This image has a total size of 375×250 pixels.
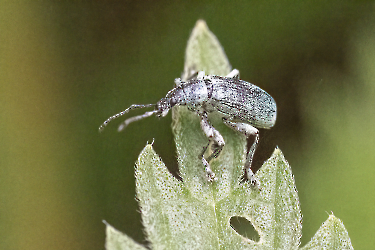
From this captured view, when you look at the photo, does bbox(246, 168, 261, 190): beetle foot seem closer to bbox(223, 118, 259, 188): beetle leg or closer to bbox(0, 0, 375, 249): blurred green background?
bbox(223, 118, 259, 188): beetle leg

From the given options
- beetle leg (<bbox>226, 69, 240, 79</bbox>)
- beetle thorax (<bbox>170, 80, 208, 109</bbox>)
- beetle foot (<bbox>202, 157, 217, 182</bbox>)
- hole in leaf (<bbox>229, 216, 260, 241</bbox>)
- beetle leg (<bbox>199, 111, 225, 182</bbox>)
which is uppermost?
beetle leg (<bbox>226, 69, 240, 79</bbox>)

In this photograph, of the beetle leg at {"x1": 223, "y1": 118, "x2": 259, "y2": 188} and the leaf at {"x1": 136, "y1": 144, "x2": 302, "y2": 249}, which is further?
the beetle leg at {"x1": 223, "y1": 118, "x2": 259, "y2": 188}

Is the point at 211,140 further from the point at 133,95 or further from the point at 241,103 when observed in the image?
the point at 133,95

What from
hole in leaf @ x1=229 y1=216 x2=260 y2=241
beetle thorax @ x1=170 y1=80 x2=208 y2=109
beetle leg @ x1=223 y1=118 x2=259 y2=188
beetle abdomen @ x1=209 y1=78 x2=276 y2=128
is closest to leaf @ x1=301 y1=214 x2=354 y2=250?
hole in leaf @ x1=229 y1=216 x2=260 y2=241

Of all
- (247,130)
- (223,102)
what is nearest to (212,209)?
(247,130)

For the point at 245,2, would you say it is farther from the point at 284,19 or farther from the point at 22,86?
the point at 22,86

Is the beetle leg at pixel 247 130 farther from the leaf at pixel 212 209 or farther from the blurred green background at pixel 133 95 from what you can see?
the leaf at pixel 212 209
